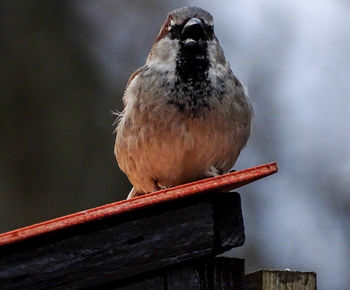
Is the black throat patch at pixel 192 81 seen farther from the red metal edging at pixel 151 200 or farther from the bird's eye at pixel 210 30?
the red metal edging at pixel 151 200

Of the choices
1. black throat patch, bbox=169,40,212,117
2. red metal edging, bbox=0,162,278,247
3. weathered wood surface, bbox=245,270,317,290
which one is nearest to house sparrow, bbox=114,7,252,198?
black throat patch, bbox=169,40,212,117

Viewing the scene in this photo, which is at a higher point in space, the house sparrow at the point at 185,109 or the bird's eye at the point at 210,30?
the bird's eye at the point at 210,30

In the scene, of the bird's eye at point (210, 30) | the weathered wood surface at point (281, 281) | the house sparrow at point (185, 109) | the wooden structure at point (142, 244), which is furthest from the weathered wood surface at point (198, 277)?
the bird's eye at point (210, 30)

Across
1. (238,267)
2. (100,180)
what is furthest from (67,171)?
(238,267)

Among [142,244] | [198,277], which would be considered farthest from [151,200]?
[198,277]

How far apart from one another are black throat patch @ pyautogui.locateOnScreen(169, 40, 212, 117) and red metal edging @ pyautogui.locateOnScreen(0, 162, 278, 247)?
4.08 feet

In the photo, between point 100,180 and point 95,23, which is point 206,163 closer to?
point 100,180

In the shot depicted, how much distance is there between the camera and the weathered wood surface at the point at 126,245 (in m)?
2.79

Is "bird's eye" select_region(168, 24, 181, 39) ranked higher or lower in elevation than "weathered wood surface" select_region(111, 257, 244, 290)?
higher

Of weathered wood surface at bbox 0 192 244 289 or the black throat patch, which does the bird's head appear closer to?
the black throat patch

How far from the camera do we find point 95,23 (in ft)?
32.0

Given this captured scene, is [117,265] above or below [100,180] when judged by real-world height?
below

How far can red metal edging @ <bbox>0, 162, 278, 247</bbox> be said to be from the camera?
274cm

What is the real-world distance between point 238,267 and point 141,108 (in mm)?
1373
